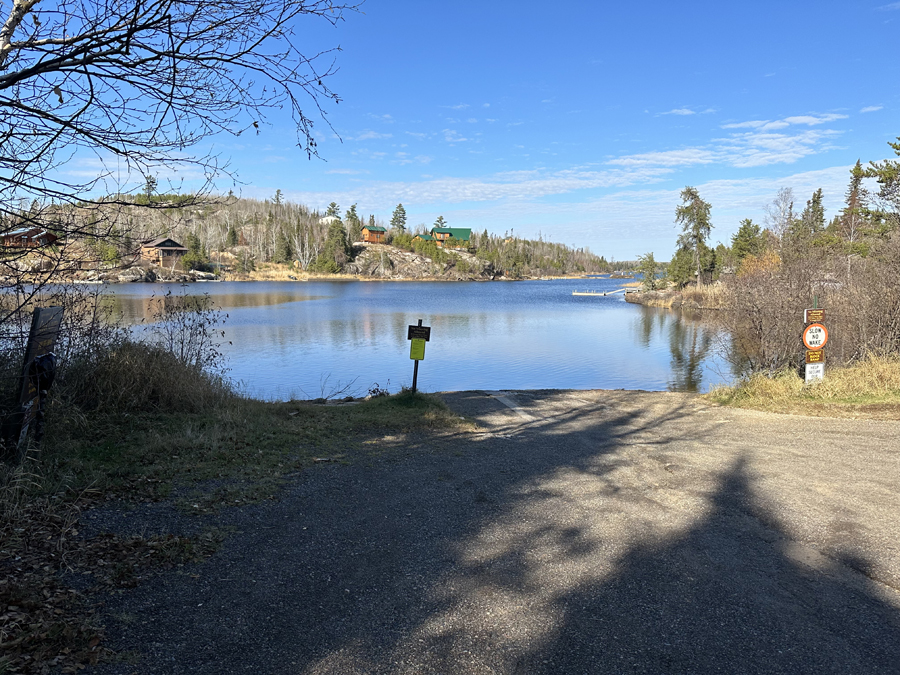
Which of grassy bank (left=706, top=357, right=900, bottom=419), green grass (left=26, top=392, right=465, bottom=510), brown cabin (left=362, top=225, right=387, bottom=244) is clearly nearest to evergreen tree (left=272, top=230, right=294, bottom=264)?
brown cabin (left=362, top=225, right=387, bottom=244)

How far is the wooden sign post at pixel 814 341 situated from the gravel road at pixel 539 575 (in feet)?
17.0

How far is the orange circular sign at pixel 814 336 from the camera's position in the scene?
12.4 m

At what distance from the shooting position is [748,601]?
3977mm

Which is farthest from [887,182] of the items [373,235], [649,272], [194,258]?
[373,235]

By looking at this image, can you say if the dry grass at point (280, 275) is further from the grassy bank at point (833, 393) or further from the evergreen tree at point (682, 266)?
the grassy bank at point (833, 393)

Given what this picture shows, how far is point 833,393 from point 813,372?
585mm

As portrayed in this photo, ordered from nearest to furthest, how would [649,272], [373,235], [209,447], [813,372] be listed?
[209,447] → [813,372] → [649,272] → [373,235]

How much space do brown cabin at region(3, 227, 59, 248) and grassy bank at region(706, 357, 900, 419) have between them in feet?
41.9

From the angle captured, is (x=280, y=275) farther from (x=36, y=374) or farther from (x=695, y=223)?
(x=36, y=374)

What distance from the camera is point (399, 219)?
163625mm

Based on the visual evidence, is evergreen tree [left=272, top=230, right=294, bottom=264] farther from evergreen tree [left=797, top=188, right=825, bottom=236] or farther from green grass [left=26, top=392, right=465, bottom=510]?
green grass [left=26, top=392, right=465, bottom=510]

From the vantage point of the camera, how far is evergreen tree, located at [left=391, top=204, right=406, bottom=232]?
16362cm

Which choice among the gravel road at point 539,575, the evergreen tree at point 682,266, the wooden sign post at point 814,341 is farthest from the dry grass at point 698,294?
the gravel road at point 539,575

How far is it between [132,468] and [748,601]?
237 inches
